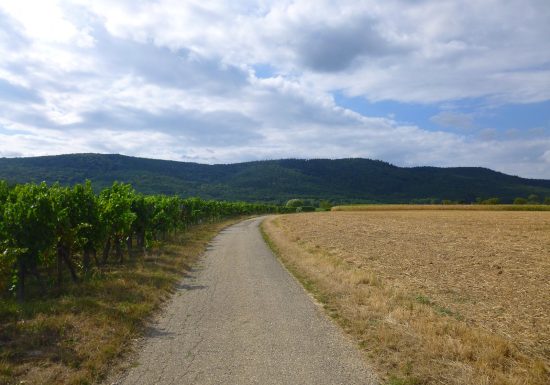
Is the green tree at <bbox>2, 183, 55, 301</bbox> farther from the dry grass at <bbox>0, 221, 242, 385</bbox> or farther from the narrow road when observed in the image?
the narrow road

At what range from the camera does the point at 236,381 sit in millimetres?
6238

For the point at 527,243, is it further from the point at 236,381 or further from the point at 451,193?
the point at 451,193

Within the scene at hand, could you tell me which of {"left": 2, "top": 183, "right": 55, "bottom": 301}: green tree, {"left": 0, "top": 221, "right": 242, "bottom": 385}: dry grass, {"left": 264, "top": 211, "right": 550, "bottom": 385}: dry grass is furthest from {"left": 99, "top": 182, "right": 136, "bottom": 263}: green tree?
{"left": 264, "top": 211, "right": 550, "bottom": 385}: dry grass

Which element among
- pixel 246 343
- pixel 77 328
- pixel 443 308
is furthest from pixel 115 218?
pixel 443 308

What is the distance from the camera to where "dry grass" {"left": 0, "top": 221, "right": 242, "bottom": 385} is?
658cm

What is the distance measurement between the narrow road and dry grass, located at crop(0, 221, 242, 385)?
0.52 meters

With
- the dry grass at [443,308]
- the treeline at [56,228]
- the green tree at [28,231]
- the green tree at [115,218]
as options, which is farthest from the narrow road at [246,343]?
the green tree at [115,218]

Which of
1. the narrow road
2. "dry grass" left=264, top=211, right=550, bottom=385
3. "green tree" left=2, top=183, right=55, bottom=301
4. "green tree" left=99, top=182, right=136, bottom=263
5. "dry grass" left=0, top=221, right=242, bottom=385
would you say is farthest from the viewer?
"green tree" left=99, top=182, right=136, bottom=263

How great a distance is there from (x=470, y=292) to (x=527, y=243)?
1491 centimetres

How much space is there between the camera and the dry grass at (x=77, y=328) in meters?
6.58

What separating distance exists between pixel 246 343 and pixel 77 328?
3696mm

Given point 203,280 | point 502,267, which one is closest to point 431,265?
point 502,267

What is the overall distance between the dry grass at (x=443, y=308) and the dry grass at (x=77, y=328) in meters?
4.65

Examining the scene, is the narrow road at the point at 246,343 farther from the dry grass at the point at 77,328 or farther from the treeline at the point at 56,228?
the treeline at the point at 56,228
